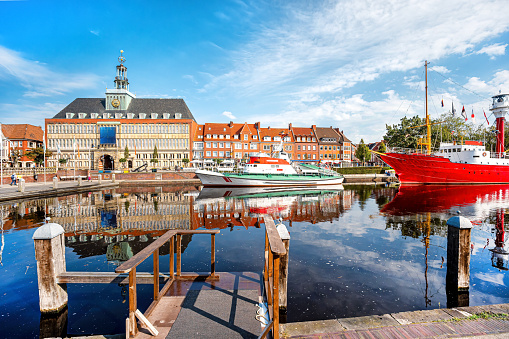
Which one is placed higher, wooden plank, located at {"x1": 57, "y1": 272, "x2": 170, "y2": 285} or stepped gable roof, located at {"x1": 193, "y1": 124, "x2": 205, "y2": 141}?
stepped gable roof, located at {"x1": 193, "y1": 124, "x2": 205, "y2": 141}

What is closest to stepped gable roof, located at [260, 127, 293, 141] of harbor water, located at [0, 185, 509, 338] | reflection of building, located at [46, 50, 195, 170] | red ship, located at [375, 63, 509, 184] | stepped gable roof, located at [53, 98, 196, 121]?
reflection of building, located at [46, 50, 195, 170]

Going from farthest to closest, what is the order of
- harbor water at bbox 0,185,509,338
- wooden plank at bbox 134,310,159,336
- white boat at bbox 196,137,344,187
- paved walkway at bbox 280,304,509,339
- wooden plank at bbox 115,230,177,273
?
white boat at bbox 196,137,344,187 < harbor water at bbox 0,185,509,338 < paved walkway at bbox 280,304,509,339 < wooden plank at bbox 134,310,159,336 < wooden plank at bbox 115,230,177,273

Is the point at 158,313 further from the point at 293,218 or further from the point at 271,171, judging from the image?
the point at 271,171

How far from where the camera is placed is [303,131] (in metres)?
75.6

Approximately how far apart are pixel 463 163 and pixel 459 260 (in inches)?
1728

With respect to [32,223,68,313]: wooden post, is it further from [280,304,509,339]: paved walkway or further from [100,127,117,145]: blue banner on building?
[100,127,117,145]: blue banner on building

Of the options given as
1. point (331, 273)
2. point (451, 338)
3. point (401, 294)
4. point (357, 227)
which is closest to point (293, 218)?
point (357, 227)

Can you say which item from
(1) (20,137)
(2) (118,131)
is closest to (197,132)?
(2) (118,131)

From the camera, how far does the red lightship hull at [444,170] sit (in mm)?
39750

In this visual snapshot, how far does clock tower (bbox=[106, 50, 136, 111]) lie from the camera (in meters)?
64.9

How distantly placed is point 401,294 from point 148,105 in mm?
71790

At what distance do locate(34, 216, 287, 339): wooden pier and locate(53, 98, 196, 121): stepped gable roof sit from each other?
64.8 meters

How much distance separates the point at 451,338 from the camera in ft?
13.0

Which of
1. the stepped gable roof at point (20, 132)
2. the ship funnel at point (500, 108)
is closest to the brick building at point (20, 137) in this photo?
the stepped gable roof at point (20, 132)
